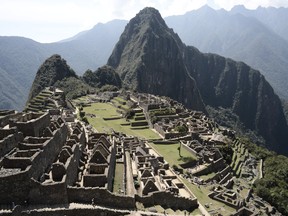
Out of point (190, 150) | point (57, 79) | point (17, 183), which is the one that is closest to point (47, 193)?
point (17, 183)

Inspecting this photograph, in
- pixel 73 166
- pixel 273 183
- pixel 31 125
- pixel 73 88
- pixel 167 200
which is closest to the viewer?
pixel 73 166

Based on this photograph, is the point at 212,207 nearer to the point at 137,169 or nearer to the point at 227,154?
the point at 137,169

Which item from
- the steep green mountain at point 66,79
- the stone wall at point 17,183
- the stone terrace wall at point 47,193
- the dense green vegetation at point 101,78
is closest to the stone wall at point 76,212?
the stone terrace wall at point 47,193

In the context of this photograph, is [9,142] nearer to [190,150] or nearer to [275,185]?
[190,150]

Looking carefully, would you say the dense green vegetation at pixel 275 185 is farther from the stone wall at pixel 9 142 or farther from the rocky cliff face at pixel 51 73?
the rocky cliff face at pixel 51 73

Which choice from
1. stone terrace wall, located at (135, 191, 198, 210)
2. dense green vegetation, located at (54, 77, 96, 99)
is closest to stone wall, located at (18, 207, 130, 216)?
stone terrace wall, located at (135, 191, 198, 210)

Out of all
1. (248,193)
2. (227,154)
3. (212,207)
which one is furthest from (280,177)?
(212,207)
